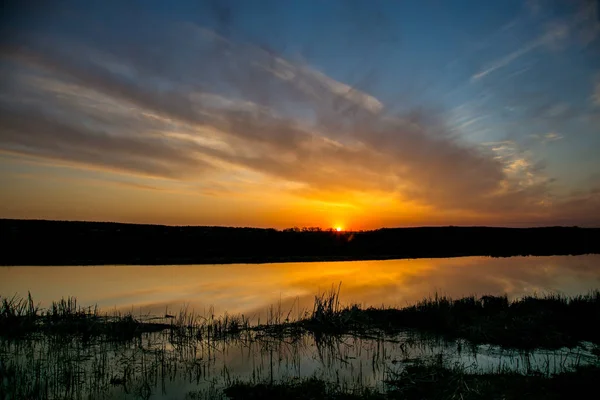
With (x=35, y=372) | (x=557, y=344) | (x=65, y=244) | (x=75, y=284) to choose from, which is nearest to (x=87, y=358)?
(x=35, y=372)

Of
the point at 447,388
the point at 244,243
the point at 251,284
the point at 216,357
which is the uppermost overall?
the point at 244,243

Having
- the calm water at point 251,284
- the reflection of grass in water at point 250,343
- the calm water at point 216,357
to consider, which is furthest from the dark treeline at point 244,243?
the reflection of grass in water at point 250,343

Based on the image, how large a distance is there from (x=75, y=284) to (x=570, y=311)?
26930mm

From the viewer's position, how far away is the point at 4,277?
26641mm

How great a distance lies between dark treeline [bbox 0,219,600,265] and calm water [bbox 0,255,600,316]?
8330mm

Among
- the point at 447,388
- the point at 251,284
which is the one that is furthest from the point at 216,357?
the point at 251,284

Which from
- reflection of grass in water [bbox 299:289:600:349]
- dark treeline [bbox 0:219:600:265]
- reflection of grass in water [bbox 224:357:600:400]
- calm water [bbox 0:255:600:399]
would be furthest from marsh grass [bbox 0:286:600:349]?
dark treeline [bbox 0:219:600:265]

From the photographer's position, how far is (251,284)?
26.0 metres

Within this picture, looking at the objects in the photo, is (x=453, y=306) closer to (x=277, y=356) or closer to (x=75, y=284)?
(x=277, y=356)

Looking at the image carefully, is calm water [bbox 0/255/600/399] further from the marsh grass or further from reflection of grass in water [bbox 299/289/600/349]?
reflection of grass in water [bbox 299/289/600/349]

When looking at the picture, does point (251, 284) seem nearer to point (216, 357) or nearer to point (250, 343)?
point (250, 343)

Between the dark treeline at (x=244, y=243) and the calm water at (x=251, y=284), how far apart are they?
8.33 m

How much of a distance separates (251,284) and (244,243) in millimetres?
33775

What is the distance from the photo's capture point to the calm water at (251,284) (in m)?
19.8
